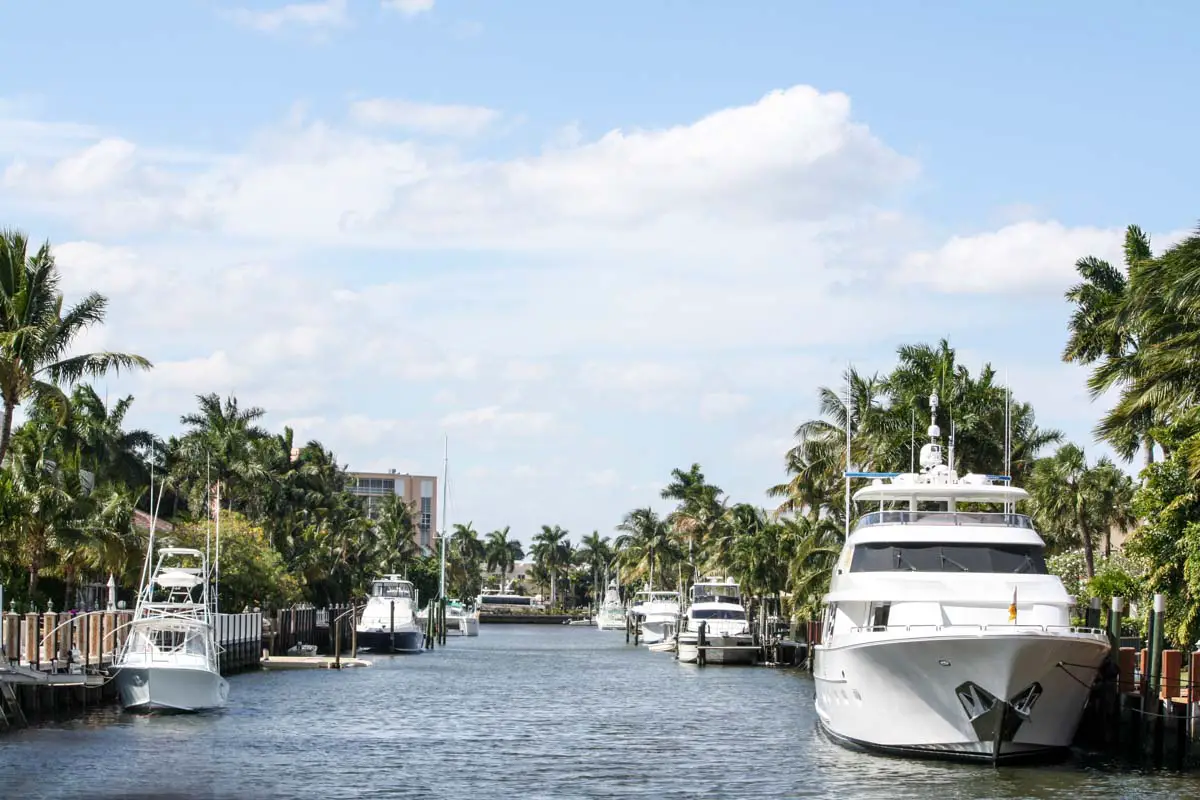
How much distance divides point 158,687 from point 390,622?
166 feet

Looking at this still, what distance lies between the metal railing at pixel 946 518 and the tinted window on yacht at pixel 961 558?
2.39ft

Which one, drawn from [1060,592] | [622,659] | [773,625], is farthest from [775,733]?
[622,659]

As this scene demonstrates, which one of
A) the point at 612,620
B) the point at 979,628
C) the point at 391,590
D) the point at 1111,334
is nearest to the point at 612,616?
the point at 612,620

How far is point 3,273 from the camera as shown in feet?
149

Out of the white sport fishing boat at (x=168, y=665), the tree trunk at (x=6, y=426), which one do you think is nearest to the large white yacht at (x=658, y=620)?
the white sport fishing boat at (x=168, y=665)

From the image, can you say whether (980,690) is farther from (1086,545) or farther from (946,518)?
(1086,545)

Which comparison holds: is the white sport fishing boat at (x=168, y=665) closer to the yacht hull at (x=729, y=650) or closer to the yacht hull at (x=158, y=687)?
the yacht hull at (x=158, y=687)

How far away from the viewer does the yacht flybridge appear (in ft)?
103

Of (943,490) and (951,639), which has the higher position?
(943,490)

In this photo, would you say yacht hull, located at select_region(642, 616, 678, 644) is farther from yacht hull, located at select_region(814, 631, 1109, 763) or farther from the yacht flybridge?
yacht hull, located at select_region(814, 631, 1109, 763)

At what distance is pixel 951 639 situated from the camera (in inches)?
1222

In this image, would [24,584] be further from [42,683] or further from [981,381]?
[981,381]

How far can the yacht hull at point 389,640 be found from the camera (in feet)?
306

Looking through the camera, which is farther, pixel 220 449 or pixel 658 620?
pixel 658 620
